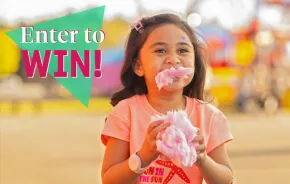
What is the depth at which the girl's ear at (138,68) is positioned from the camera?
6.05 ft

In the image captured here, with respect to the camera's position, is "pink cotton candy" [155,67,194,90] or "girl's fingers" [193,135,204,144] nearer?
"girl's fingers" [193,135,204,144]

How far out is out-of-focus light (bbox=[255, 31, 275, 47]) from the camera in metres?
13.1

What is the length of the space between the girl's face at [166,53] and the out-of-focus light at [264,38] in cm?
1152

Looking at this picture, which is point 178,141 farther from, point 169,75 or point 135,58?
point 135,58

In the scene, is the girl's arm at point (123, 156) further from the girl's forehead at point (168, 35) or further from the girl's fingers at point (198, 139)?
the girl's forehead at point (168, 35)

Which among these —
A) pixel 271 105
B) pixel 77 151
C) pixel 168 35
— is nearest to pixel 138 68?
pixel 168 35

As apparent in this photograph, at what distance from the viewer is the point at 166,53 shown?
1767 millimetres

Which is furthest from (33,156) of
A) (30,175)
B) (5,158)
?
(30,175)

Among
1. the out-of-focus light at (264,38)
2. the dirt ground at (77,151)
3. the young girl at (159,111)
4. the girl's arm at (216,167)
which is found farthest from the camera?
the out-of-focus light at (264,38)

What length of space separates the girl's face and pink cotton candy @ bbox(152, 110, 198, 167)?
195 mm

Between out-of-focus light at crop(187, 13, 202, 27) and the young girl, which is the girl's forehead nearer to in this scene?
the young girl

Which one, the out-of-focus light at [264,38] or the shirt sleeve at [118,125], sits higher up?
the out-of-focus light at [264,38]

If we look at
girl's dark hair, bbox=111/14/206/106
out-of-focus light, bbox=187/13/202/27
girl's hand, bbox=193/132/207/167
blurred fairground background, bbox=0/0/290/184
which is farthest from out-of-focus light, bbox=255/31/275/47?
girl's hand, bbox=193/132/207/167

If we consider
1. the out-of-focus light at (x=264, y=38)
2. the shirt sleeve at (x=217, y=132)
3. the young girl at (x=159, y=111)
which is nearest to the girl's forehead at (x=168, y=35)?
the young girl at (x=159, y=111)
